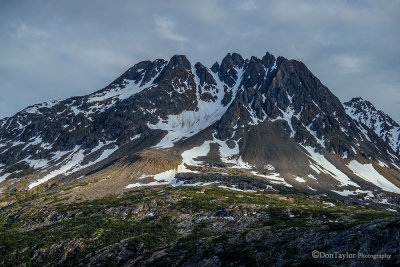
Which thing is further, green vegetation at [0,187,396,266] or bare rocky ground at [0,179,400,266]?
green vegetation at [0,187,396,266]

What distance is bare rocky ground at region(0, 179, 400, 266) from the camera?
51375mm

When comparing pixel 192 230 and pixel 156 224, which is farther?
pixel 156 224

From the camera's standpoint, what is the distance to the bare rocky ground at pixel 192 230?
5138 centimetres

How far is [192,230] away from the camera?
348 feet

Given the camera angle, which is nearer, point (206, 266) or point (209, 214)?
point (206, 266)

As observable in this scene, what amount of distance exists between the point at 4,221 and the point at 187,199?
7668 cm

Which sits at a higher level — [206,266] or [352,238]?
[352,238]

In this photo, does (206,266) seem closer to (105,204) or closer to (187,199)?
(187,199)

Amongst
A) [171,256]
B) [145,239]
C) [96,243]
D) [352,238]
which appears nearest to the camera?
[352,238]

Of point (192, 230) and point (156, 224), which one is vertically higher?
point (192, 230)

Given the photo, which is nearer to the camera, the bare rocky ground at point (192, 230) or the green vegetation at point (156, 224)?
the bare rocky ground at point (192, 230)

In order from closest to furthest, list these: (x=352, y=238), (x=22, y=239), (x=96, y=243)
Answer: (x=352, y=238), (x=96, y=243), (x=22, y=239)

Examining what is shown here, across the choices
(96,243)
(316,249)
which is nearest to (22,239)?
(96,243)

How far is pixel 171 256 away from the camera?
68.6 metres
